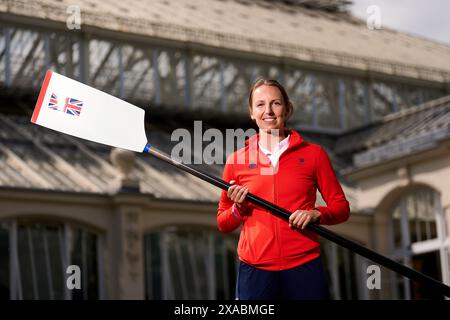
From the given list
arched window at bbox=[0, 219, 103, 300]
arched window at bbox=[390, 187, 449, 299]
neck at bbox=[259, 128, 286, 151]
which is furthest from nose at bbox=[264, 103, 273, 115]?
arched window at bbox=[390, 187, 449, 299]

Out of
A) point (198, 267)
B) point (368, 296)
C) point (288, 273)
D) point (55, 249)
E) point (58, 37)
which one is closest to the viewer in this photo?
point (288, 273)

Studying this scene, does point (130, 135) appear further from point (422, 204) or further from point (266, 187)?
point (422, 204)

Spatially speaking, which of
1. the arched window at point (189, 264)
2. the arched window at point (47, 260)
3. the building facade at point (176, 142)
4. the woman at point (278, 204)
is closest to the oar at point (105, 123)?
the woman at point (278, 204)

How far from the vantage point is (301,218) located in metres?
4.48

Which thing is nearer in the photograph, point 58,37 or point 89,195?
point 89,195

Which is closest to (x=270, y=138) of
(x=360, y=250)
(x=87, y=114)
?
(x=360, y=250)

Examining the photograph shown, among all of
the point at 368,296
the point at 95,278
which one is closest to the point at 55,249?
the point at 95,278

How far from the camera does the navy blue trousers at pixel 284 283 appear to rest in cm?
452

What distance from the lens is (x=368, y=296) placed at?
77.2 ft

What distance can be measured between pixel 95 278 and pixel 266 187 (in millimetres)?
16137

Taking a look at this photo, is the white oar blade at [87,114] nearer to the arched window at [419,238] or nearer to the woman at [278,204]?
the woman at [278,204]

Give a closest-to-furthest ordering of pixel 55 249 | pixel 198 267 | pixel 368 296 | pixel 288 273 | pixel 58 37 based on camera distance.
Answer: pixel 288 273 < pixel 55 249 < pixel 198 267 < pixel 368 296 < pixel 58 37

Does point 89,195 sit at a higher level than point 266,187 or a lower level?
higher

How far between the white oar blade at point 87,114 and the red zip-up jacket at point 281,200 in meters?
0.51
